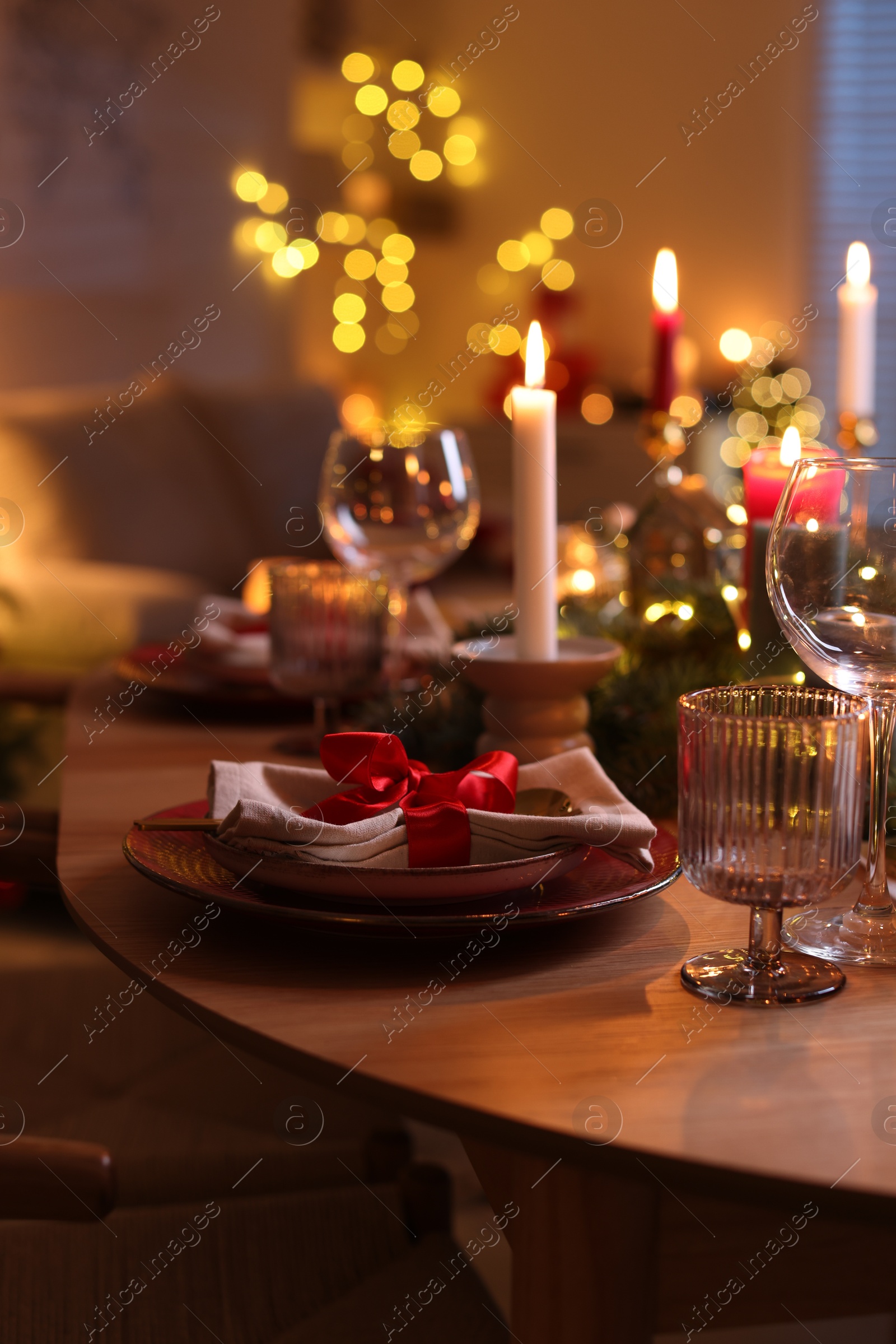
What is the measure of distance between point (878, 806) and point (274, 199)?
3.63m

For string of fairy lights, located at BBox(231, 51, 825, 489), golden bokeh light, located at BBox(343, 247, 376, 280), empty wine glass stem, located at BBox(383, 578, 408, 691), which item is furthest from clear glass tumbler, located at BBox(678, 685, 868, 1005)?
golden bokeh light, located at BBox(343, 247, 376, 280)

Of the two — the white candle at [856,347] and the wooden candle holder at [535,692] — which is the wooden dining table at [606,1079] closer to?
the wooden candle holder at [535,692]

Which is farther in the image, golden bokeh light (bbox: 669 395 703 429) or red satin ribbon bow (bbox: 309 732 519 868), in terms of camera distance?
golden bokeh light (bbox: 669 395 703 429)

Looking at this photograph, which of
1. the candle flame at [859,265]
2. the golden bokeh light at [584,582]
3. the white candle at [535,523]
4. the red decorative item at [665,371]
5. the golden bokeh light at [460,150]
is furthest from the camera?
the golden bokeh light at [460,150]

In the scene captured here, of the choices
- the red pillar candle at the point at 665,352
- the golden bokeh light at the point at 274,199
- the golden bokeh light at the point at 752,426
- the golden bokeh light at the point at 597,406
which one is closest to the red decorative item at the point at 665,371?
the red pillar candle at the point at 665,352

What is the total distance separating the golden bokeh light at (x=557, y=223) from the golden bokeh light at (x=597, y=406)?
0.53 m

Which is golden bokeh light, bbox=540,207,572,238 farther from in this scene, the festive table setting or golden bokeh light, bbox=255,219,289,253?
the festive table setting

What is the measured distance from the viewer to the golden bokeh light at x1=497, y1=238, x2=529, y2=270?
4168 mm

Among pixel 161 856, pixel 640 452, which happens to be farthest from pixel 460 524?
pixel 640 452

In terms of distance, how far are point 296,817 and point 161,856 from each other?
0.11m

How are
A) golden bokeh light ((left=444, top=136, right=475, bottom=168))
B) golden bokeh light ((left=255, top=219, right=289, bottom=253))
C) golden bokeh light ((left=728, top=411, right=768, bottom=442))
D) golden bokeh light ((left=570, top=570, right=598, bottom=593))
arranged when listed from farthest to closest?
golden bokeh light ((left=444, top=136, right=475, bottom=168)) → golden bokeh light ((left=255, top=219, right=289, bottom=253)) → golden bokeh light ((left=728, top=411, right=768, bottom=442)) → golden bokeh light ((left=570, top=570, right=598, bottom=593))

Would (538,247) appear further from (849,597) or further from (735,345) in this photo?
(849,597)

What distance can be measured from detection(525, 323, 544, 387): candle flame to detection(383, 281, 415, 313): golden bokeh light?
350cm

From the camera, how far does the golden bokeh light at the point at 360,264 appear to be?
4.14m
